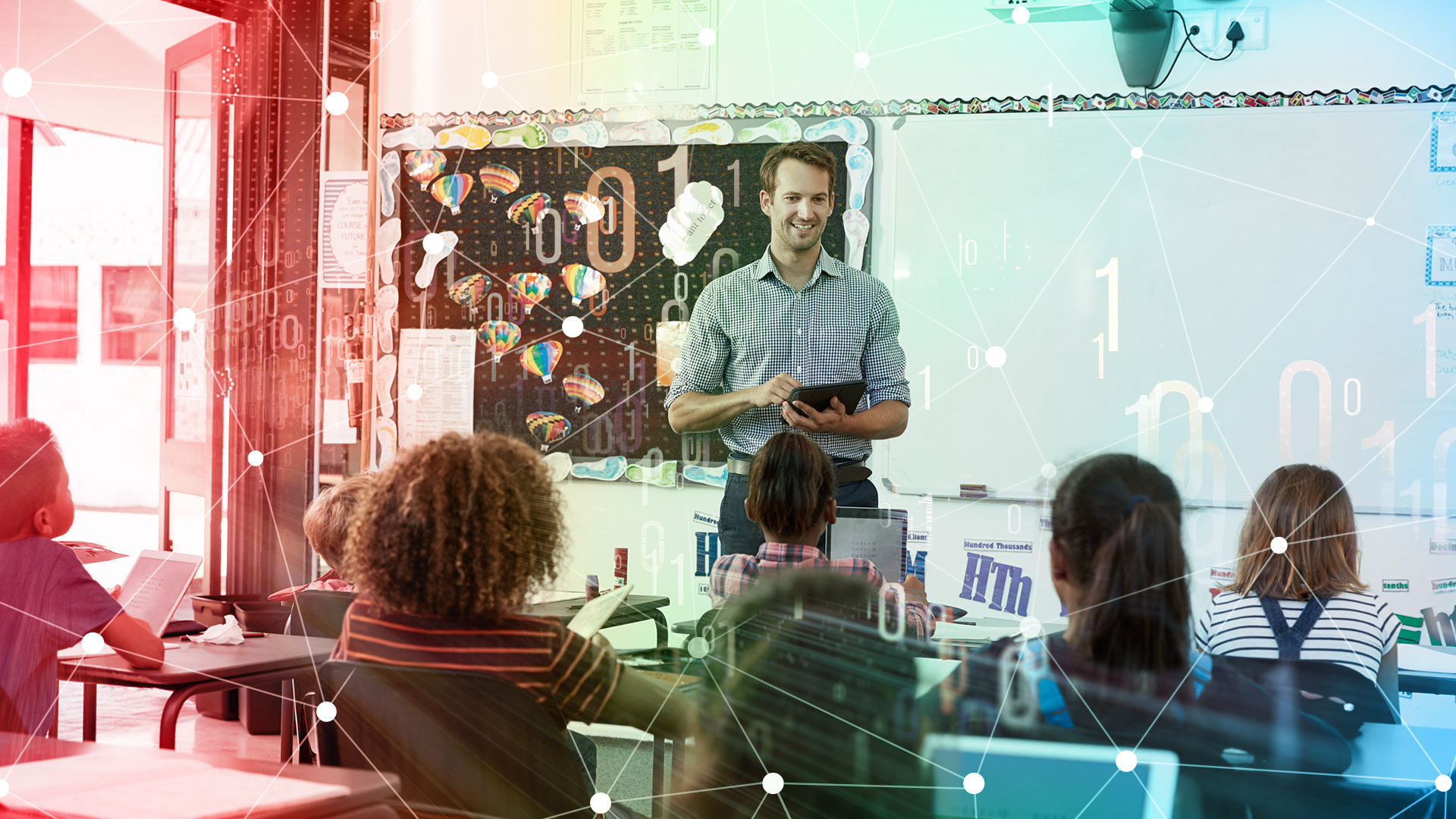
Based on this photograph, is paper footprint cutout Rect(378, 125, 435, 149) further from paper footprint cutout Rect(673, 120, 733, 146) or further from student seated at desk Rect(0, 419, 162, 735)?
student seated at desk Rect(0, 419, 162, 735)

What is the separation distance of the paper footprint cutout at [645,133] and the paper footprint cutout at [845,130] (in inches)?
13.6

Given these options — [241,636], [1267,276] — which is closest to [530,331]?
[241,636]

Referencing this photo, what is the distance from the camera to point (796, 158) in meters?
2.26

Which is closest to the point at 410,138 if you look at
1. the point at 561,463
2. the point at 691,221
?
the point at 691,221

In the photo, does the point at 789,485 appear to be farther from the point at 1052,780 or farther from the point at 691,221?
the point at 691,221

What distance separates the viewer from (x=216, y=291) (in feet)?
7.84

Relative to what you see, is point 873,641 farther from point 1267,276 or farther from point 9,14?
point 9,14

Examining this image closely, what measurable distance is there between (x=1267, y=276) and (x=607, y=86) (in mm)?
1596

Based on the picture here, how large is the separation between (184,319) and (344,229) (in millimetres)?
426

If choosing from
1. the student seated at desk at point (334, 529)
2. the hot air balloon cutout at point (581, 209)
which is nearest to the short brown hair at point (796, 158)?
the hot air balloon cutout at point (581, 209)

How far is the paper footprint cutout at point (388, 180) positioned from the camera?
8.39 feet

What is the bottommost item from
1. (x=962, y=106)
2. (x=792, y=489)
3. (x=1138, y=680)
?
(x=1138, y=680)

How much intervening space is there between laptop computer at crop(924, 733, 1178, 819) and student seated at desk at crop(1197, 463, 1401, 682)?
0.23 metres

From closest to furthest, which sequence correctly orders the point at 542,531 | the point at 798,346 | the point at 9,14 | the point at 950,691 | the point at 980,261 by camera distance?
the point at 950,691 → the point at 542,531 → the point at 798,346 → the point at 9,14 → the point at 980,261
